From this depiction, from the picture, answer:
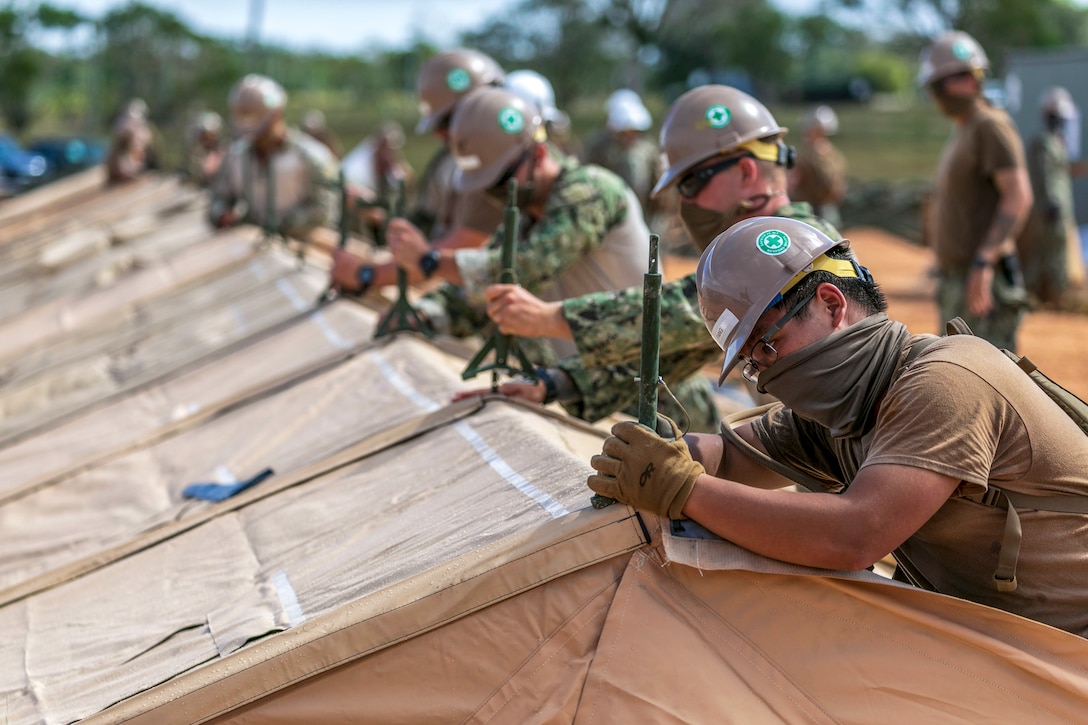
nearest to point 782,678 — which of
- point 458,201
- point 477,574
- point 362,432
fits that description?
point 477,574

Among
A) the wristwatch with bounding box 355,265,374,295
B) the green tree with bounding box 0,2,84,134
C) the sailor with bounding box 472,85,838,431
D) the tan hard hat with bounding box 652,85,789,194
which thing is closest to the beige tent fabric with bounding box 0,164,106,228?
the wristwatch with bounding box 355,265,374,295

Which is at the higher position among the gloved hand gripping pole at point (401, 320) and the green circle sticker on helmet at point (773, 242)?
the green circle sticker on helmet at point (773, 242)

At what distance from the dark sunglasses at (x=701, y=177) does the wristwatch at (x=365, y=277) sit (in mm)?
2137

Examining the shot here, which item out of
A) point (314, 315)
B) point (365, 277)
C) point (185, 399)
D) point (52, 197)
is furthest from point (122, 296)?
point (52, 197)

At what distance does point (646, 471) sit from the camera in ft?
7.77

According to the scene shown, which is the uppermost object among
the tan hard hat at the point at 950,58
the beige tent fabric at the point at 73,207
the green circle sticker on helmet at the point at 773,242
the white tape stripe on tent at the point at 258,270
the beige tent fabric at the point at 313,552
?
the green circle sticker on helmet at the point at 773,242

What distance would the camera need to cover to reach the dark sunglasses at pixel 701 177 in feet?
11.9

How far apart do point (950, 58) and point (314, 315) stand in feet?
Result: 10.6

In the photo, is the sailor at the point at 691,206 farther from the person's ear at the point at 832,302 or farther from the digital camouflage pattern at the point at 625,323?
the person's ear at the point at 832,302

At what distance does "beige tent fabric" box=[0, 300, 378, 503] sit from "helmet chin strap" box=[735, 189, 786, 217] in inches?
75.0

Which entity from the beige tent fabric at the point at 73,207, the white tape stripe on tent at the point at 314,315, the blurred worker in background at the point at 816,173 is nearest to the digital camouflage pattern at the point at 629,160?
the blurred worker in background at the point at 816,173

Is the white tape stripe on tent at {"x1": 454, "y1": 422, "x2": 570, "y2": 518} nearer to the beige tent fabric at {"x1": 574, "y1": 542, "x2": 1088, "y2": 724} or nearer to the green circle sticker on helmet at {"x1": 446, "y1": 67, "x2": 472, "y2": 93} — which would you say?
the beige tent fabric at {"x1": 574, "y1": 542, "x2": 1088, "y2": 724}

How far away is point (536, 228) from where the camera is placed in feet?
13.9

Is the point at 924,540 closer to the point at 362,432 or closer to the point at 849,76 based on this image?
the point at 362,432
